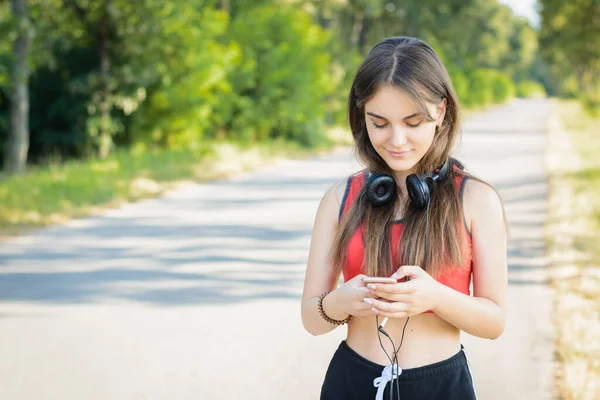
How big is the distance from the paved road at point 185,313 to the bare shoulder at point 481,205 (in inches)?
121

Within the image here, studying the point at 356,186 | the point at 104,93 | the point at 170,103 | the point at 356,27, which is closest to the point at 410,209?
the point at 356,186

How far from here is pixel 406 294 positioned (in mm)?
2070

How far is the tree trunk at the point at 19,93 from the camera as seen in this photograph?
630 inches

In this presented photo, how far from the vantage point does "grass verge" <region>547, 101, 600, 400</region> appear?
5.38m

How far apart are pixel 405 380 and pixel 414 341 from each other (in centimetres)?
11

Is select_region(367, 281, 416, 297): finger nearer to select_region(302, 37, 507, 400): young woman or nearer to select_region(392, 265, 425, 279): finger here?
select_region(392, 265, 425, 279): finger

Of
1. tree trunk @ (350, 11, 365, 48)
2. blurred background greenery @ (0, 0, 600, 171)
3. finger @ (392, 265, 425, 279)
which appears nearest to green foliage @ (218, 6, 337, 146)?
blurred background greenery @ (0, 0, 600, 171)

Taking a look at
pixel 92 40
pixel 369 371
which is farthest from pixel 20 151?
pixel 369 371

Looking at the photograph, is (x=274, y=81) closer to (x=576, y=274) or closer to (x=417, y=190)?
(x=576, y=274)

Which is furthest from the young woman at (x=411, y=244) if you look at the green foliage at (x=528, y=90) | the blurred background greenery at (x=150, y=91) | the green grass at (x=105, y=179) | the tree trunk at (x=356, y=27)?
the green foliage at (x=528, y=90)

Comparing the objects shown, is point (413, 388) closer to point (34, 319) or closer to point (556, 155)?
point (34, 319)

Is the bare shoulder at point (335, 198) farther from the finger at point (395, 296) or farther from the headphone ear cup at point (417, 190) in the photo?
the finger at point (395, 296)

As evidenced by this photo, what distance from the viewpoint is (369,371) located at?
2316mm

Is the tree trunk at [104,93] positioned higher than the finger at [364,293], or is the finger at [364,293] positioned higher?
the tree trunk at [104,93]
